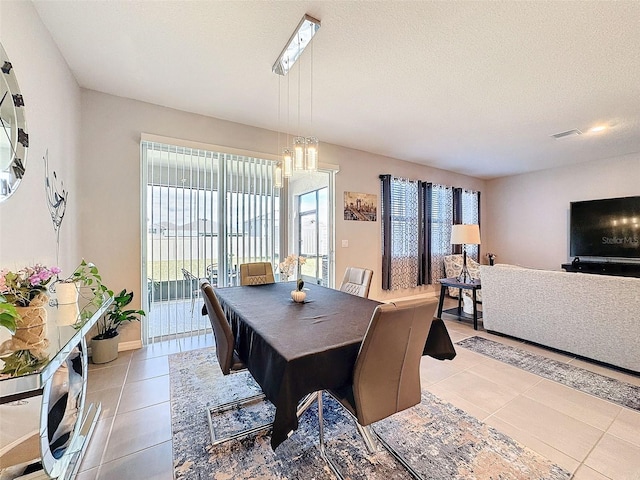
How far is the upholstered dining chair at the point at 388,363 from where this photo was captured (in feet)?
4.17

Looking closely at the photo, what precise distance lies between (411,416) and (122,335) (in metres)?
3.10

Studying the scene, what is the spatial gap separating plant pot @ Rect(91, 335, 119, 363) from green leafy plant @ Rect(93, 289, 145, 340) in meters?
0.06

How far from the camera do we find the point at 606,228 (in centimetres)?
501

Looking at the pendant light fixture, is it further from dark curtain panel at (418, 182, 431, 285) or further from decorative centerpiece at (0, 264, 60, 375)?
dark curtain panel at (418, 182, 431, 285)

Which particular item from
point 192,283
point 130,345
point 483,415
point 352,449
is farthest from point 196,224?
point 483,415

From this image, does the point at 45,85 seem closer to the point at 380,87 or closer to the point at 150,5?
the point at 150,5

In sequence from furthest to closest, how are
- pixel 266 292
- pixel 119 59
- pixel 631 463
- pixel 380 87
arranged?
pixel 380 87, pixel 266 292, pixel 119 59, pixel 631 463

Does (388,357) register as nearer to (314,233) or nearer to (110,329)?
(110,329)

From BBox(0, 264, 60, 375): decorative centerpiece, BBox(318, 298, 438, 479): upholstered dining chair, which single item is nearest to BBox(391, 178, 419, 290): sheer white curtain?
BBox(318, 298, 438, 479): upholstered dining chair

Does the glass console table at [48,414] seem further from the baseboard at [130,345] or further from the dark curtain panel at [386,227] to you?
the dark curtain panel at [386,227]

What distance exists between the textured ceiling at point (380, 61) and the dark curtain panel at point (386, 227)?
125cm

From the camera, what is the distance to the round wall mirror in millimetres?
1459

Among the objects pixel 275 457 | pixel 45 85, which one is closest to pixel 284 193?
pixel 45 85

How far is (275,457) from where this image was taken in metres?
1.62
